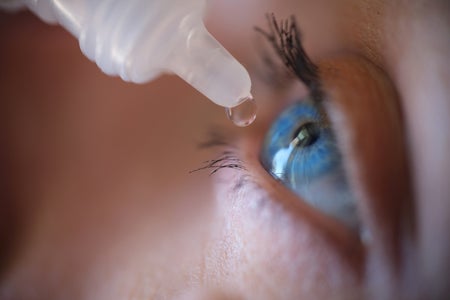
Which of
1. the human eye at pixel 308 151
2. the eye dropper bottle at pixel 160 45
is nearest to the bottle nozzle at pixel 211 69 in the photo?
the eye dropper bottle at pixel 160 45

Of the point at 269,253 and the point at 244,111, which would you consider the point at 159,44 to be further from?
the point at 269,253

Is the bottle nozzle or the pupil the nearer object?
the bottle nozzle

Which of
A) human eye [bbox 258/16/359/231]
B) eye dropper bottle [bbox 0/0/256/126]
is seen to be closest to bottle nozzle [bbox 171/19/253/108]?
eye dropper bottle [bbox 0/0/256/126]

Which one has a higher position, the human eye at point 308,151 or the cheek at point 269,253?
the human eye at point 308,151

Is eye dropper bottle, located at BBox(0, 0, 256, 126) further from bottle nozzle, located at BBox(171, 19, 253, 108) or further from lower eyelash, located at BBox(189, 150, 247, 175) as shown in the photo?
lower eyelash, located at BBox(189, 150, 247, 175)

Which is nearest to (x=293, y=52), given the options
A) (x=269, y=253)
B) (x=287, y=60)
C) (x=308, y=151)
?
(x=287, y=60)

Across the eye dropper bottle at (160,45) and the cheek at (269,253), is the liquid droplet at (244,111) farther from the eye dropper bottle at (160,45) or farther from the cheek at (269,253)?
the cheek at (269,253)

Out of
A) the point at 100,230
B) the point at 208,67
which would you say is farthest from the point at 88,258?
the point at 208,67
